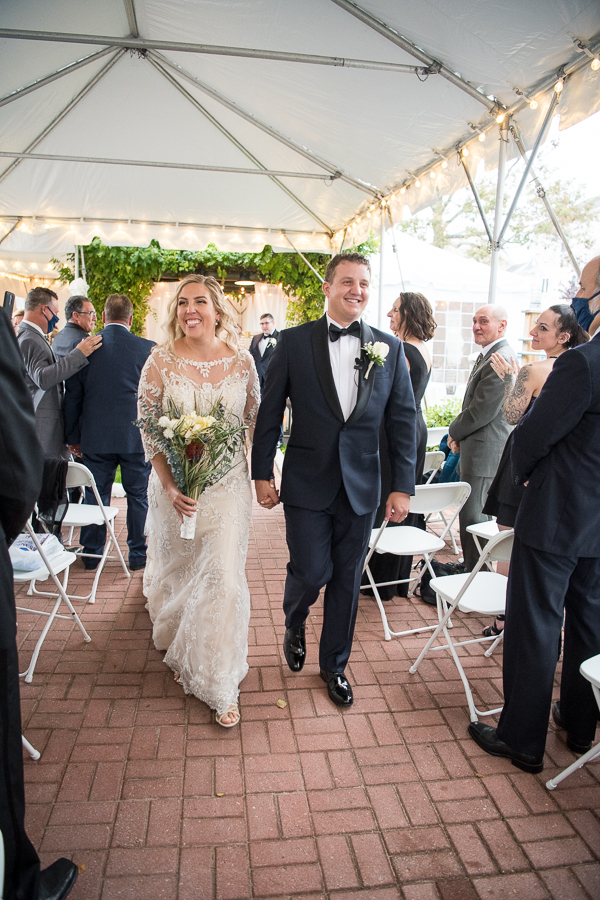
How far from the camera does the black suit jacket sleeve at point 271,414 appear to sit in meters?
2.91

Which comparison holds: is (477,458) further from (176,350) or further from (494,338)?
(176,350)

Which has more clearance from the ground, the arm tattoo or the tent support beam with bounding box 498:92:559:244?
the tent support beam with bounding box 498:92:559:244

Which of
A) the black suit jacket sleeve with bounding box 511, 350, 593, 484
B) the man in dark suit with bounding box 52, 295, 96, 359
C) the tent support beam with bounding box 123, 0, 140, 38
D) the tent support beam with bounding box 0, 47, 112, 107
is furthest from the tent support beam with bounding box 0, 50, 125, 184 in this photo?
the black suit jacket sleeve with bounding box 511, 350, 593, 484

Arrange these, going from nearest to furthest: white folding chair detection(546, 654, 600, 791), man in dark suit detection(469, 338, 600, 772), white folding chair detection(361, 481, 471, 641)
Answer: white folding chair detection(546, 654, 600, 791) → man in dark suit detection(469, 338, 600, 772) → white folding chair detection(361, 481, 471, 641)

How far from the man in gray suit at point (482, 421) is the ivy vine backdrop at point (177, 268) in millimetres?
7494

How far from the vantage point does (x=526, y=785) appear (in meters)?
2.52

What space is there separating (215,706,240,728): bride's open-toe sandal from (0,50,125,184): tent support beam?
5.52 meters

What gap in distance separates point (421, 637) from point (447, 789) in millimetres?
1386

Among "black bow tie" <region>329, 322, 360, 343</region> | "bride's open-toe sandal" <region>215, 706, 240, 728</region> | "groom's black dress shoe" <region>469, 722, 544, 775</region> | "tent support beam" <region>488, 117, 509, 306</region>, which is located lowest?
"bride's open-toe sandal" <region>215, 706, 240, 728</region>

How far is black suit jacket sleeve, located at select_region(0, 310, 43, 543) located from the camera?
1515 millimetres

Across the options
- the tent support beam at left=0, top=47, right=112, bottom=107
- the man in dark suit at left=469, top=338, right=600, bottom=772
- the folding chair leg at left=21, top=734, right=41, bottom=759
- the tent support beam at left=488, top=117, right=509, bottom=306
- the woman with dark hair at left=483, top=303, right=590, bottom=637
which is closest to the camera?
the man in dark suit at left=469, top=338, right=600, bottom=772

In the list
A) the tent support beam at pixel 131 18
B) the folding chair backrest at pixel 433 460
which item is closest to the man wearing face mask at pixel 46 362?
the tent support beam at pixel 131 18

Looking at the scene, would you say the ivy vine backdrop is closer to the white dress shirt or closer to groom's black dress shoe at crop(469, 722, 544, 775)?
the white dress shirt

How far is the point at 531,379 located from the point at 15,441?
296cm
